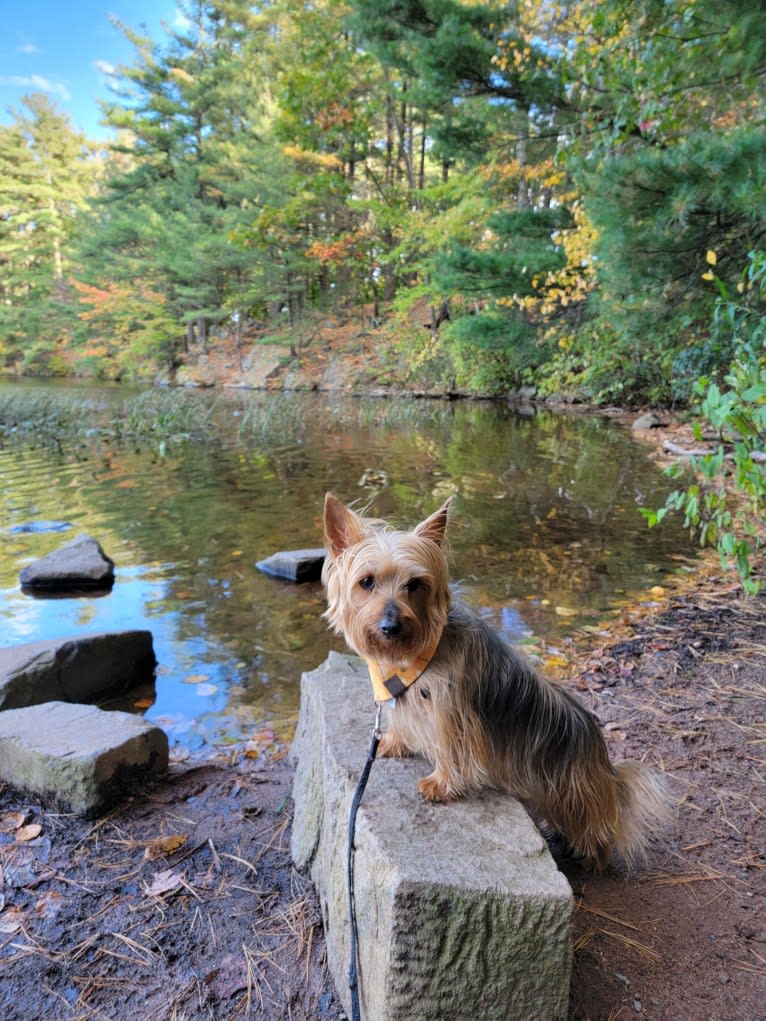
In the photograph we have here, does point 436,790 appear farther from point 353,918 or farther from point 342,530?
point 342,530

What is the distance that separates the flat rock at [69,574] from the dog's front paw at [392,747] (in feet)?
16.4

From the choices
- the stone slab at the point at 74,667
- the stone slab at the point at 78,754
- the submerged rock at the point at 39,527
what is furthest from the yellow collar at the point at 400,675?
the submerged rock at the point at 39,527

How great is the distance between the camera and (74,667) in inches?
175

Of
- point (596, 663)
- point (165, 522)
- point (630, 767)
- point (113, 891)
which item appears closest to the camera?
point (113, 891)

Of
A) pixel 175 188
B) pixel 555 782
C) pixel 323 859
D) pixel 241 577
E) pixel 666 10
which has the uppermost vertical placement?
pixel 175 188

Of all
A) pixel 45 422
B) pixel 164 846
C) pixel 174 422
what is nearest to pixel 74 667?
pixel 164 846

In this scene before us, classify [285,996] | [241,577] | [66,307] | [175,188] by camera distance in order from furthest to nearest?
1. [66,307]
2. [175,188]
3. [241,577]
4. [285,996]

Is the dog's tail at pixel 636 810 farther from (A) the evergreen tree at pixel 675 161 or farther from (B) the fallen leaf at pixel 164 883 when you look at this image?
(A) the evergreen tree at pixel 675 161

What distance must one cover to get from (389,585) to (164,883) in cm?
163

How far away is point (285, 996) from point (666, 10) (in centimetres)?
844

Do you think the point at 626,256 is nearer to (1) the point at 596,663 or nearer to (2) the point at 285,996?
(1) the point at 596,663

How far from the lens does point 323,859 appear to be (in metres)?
2.38

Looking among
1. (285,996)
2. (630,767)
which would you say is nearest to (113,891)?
(285,996)

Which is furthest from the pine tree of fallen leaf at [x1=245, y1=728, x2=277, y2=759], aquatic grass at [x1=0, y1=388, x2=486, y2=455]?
fallen leaf at [x1=245, y1=728, x2=277, y2=759]
